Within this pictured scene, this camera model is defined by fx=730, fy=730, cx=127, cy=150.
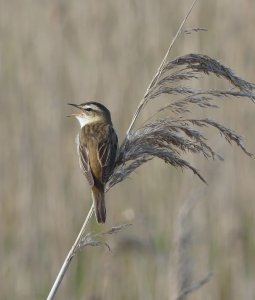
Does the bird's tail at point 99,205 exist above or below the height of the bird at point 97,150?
below

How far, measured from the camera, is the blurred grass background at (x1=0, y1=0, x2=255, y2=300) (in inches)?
221

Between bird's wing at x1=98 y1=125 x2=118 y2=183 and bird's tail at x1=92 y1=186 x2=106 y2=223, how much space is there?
9 cm

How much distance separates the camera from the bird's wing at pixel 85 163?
325cm

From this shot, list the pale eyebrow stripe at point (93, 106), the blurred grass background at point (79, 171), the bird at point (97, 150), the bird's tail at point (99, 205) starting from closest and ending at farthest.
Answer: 1. the bird's tail at point (99, 205)
2. the bird at point (97, 150)
3. the pale eyebrow stripe at point (93, 106)
4. the blurred grass background at point (79, 171)

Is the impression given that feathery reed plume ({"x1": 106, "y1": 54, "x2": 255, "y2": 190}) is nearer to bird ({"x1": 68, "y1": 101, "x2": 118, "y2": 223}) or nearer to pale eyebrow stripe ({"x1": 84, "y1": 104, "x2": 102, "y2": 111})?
bird ({"x1": 68, "y1": 101, "x2": 118, "y2": 223})

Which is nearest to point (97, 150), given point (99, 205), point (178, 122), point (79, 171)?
point (99, 205)

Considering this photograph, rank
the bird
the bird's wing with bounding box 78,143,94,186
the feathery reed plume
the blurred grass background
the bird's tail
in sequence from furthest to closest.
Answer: the blurred grass background < the bird's wing with bounding box 78,143,94,186 < the bird < the bird's tail < the feathery reed plume

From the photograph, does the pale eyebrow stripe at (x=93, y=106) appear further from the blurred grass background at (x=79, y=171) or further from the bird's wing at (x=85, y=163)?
the blurred grass background at (x=79, y=171)

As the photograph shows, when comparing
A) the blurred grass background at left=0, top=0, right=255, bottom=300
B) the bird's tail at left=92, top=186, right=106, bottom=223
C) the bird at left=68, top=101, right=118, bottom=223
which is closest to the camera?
the bird's tail at left=92, top=186, right=106, bottom=223

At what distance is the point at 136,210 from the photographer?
6.01m

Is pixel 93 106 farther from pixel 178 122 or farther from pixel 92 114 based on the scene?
pixel 178 122

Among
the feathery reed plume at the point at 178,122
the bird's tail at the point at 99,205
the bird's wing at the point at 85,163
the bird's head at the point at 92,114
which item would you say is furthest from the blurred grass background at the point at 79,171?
the feathery reed plume at the point at 178,122

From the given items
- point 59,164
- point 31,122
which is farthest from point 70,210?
point 31,122

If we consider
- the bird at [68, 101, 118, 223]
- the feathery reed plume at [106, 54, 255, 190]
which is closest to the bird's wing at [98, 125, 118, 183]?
the bird at [68, 101, 118, 223]
